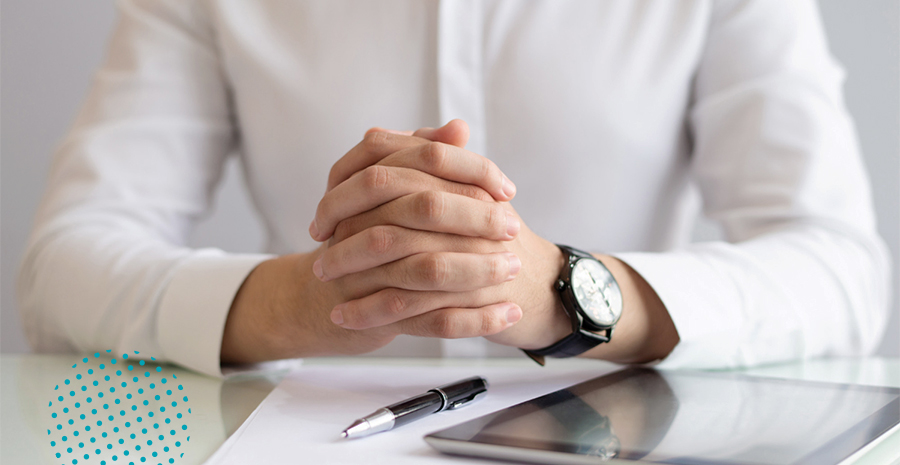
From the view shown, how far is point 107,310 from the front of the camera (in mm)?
687

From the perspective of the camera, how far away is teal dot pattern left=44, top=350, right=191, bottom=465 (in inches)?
14.5

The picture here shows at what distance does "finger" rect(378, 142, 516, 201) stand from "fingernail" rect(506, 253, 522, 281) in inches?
2.4

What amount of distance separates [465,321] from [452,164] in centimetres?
13

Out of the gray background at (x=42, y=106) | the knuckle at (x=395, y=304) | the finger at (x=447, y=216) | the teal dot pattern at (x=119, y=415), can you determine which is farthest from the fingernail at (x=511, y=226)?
the gray background at (x=42, y=106)

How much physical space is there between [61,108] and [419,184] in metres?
1.71

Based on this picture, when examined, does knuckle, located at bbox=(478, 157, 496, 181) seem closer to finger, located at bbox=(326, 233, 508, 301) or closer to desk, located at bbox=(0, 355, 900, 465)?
finger, located at bbox=(326, 233, 508, 301)

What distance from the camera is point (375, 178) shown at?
489mm

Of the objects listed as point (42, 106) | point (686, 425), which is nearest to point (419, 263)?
point (686, 425)

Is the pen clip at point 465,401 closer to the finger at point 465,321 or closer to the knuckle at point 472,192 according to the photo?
the finger at point 465,321

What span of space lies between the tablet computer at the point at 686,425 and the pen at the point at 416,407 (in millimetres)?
48

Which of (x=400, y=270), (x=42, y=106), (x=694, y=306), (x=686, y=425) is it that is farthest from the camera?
(x=42, y=106)

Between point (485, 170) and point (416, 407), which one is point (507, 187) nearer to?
point (485, 170)

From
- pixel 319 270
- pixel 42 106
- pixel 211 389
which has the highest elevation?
pixel 42 106

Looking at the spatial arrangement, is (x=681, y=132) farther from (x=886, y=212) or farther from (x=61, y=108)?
(x=61, y=108)
